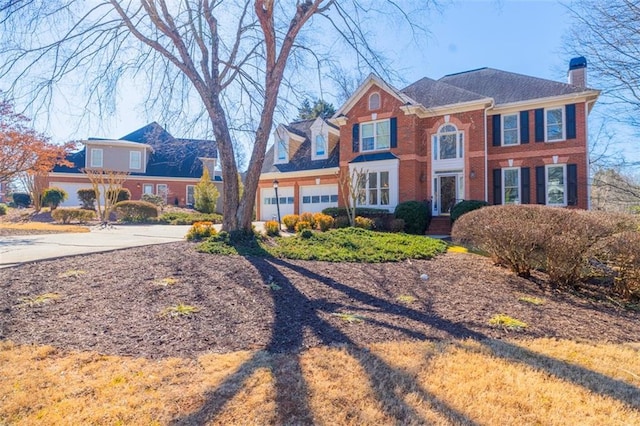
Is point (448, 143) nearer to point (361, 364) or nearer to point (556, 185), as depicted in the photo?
point (556, 185)

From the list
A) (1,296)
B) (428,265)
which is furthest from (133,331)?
(428,265)

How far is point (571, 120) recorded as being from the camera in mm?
15203

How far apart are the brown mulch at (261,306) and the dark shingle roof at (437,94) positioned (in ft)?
38.1

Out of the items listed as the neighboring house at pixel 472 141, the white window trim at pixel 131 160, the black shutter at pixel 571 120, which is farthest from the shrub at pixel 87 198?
the black shutter at pixel 571 120

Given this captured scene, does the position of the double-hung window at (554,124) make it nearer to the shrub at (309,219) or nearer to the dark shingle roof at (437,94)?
the dark shingle roof at (437,94)

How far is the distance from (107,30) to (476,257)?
10512 millimetres

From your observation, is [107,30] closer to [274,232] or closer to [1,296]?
[274,232]

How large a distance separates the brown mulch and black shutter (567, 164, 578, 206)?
10.3 metres

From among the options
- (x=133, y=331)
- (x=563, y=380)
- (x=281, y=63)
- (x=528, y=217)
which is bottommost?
(x=563, y=380)

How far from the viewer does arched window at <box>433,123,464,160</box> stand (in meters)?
16.8

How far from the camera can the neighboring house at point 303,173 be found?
1983 cm

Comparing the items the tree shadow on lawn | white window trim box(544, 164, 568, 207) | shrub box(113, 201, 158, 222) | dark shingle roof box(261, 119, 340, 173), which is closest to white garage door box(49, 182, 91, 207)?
shrub box(113, 201, 158, 222)

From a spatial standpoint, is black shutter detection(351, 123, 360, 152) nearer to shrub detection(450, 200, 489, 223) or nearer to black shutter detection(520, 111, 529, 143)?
shrub detection(450, 200, 489, 223)

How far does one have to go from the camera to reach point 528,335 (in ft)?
14.1
